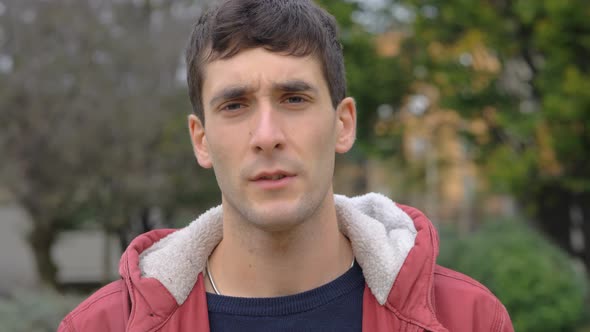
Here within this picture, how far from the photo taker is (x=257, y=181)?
2.40 metres

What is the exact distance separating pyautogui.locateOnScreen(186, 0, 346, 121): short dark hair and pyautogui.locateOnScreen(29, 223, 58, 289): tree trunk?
53.4 ft

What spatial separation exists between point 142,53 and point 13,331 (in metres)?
12.3

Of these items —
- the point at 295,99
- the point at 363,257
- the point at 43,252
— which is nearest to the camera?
the point at 295,99

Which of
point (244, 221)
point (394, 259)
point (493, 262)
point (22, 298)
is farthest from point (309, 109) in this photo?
point (493, 262)

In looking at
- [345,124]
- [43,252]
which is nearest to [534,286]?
[345,124]

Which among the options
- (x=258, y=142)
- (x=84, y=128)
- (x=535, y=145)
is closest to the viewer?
(x=258, y=142)

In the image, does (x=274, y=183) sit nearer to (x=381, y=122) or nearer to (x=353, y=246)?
(x=353, y=246)

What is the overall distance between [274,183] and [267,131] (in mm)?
164

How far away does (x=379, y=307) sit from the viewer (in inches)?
98.5

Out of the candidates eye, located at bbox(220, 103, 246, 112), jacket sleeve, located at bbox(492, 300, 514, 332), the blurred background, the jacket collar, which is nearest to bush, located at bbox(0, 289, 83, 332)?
the blurred background

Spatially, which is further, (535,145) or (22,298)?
(535,145)

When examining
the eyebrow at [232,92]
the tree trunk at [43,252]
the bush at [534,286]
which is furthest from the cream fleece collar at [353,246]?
the tree trunk at [43,252]

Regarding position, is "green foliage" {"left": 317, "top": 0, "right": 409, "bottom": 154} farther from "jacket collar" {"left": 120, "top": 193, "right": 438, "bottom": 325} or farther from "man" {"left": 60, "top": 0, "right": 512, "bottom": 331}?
"man" {"left": 60, "top": 0, "right": 512, "bottom": 331}

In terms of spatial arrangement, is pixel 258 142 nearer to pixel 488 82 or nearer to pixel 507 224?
pixel 488 82
